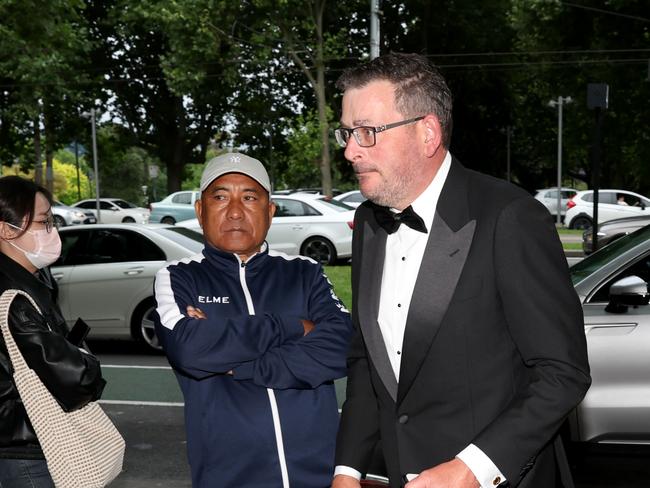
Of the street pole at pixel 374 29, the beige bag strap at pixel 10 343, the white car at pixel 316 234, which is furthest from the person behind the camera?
the white car at pixel 316 234

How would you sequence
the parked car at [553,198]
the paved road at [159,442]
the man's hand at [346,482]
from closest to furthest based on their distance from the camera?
the man's hand at [346,482]
the paved road at [159,442]
the parked car at [553,198]

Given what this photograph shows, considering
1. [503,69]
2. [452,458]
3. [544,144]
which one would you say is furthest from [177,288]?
[544,144]

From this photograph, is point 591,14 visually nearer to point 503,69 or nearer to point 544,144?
point 503,69

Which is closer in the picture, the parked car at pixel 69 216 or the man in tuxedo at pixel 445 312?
the man in tuxedo at pixel 445 312

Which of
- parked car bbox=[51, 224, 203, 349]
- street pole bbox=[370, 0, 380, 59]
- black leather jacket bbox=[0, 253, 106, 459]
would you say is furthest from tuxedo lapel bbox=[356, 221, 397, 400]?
street pole bbox=[370, 0, 380, 59]

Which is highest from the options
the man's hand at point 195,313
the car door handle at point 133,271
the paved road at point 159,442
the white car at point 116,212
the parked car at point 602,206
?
the man's hand at point 195,313

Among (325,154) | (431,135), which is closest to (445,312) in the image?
(431,135)

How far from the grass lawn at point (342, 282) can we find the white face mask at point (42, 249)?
8.90m

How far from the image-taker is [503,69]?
137 ft

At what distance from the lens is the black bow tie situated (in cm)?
218

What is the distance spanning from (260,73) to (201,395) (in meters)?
37.0

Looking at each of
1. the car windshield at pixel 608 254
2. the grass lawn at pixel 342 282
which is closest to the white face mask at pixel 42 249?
the car windshield at pixel 608 254

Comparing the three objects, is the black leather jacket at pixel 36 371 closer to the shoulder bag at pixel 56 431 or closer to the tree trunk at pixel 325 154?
the shoulder bag at pixel 56 431

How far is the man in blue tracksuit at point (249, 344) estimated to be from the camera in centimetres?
269
